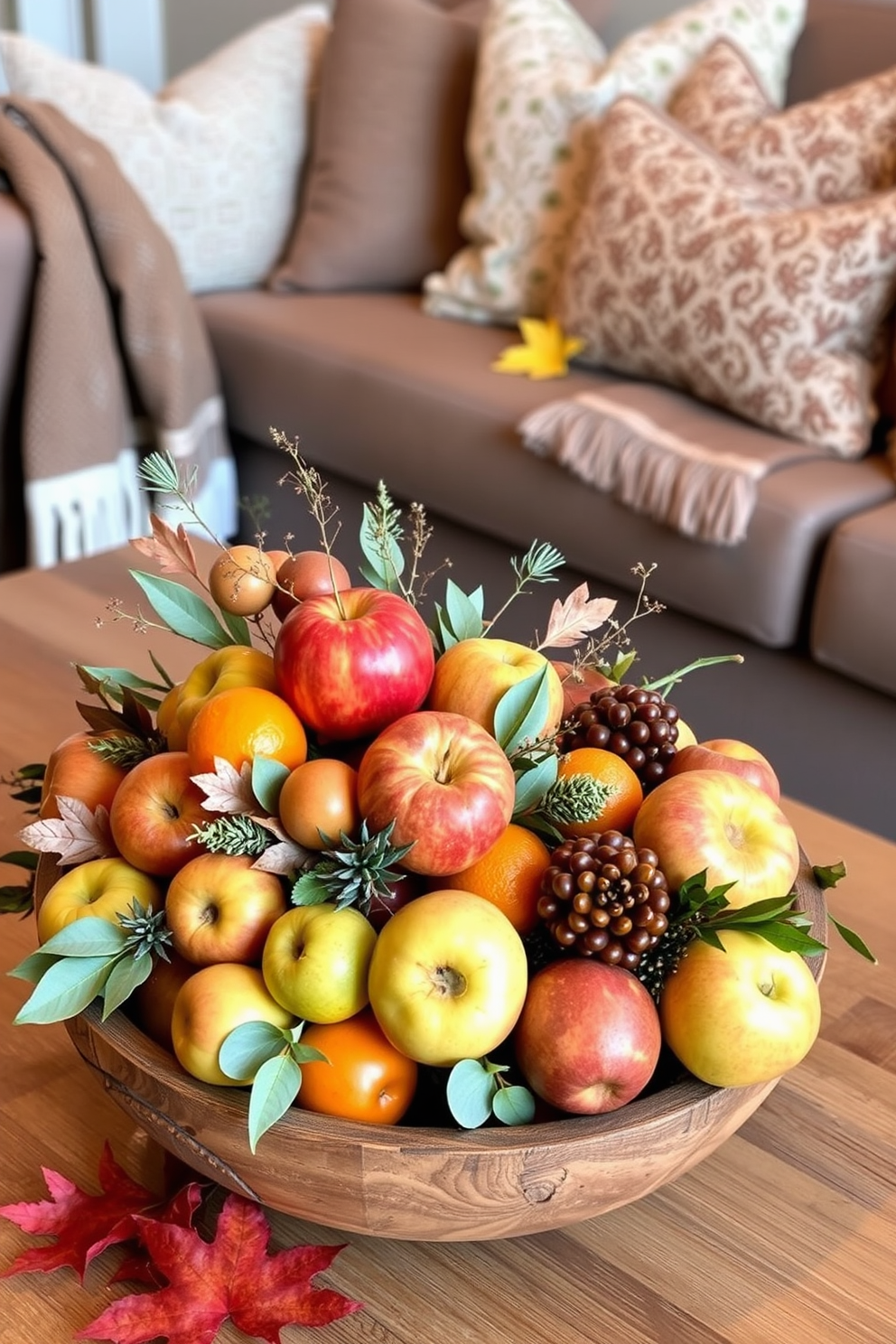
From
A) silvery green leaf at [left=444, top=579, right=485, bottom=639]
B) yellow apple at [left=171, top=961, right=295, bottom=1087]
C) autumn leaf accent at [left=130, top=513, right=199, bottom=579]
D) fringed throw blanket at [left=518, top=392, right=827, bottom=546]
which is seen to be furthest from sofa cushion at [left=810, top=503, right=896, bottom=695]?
yellow apple at [left=171, top=961, right=295, bottom=1087]

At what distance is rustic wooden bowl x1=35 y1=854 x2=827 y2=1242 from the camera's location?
0.57 m

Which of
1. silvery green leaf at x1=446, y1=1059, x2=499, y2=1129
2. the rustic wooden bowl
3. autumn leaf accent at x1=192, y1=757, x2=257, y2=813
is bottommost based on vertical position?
the rustic wooden bowl

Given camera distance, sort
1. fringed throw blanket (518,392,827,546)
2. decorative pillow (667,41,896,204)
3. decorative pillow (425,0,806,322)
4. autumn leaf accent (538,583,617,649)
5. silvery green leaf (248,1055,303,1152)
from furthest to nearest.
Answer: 1. decorative pillow (425,0,806,322)
2. decorative pillow (667,41,896,204)
3. fringed throw blanket (518,392,827,546)
4. autumn leaf accent (538,583,617,649)
5. silvery green leaf (248,1055,303,1152)

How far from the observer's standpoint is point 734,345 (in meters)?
1.81

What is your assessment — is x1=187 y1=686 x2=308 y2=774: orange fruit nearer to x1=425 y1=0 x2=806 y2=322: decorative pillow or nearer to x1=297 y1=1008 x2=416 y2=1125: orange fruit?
x1=297 y1=1008 x2=416 y2=1125: orange fruit

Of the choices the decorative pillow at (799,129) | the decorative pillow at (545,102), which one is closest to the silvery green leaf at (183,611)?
the decorative pillow at (799,129)

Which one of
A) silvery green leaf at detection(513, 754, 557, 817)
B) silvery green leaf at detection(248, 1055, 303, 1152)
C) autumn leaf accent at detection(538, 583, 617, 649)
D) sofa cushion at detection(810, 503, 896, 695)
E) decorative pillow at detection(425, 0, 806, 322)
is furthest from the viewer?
decorative pillow at detection(425, 0, 806, 322)

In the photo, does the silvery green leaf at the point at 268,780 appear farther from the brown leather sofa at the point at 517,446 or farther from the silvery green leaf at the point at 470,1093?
the brown leather sofa at the point at 517,446

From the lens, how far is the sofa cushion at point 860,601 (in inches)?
61.1

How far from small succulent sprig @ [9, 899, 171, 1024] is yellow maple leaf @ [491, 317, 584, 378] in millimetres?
1542

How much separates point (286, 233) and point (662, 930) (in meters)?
2.21

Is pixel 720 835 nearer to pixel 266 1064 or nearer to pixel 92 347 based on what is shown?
pixel 266 1064

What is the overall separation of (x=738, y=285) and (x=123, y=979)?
1.46 metres

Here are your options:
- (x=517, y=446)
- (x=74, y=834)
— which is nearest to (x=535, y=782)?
(x=74, y=834)
